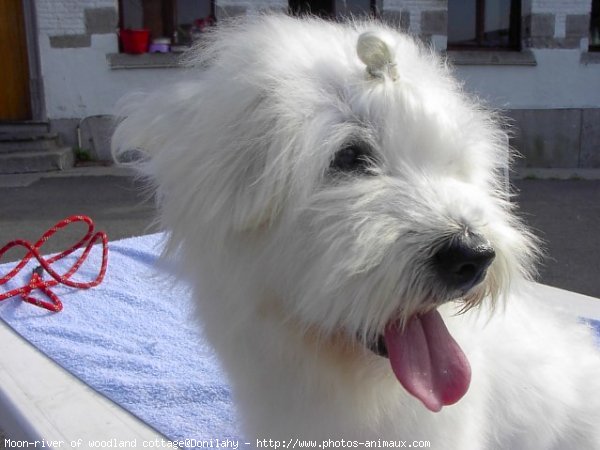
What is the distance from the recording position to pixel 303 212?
4.13 ft

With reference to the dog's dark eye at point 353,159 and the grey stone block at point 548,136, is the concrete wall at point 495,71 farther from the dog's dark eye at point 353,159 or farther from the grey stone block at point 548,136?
the dog's dark eye at point 353,159

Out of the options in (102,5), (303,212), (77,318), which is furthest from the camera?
(102,5)

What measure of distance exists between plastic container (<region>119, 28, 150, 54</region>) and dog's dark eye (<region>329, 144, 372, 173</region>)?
8727mm


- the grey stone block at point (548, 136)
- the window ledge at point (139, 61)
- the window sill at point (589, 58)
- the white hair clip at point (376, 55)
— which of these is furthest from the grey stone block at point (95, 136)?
the white hair clip at point (376, 55)

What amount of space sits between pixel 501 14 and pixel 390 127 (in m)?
10.4

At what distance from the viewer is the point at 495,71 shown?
1004cm

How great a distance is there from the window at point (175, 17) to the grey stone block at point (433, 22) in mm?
3190

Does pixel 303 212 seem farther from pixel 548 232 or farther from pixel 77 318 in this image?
pixel 548 232

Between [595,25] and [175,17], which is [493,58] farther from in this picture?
[175,17]

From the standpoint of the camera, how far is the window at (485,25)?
10.5 metres

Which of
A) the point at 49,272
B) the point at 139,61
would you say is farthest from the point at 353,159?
the point at 139,61

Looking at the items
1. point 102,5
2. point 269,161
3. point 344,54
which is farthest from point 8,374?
point 102,5

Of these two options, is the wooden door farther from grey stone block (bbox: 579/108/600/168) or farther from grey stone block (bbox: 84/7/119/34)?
grey stone block (bbox: 579/108/600/168)

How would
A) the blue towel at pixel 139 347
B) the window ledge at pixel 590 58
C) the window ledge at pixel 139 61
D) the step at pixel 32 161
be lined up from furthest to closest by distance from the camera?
the window ledge at pixel 590 58 → the window ledge at pixel 139 61 → the step at pixel 32 161 → the blue towel at pixel 139 347
